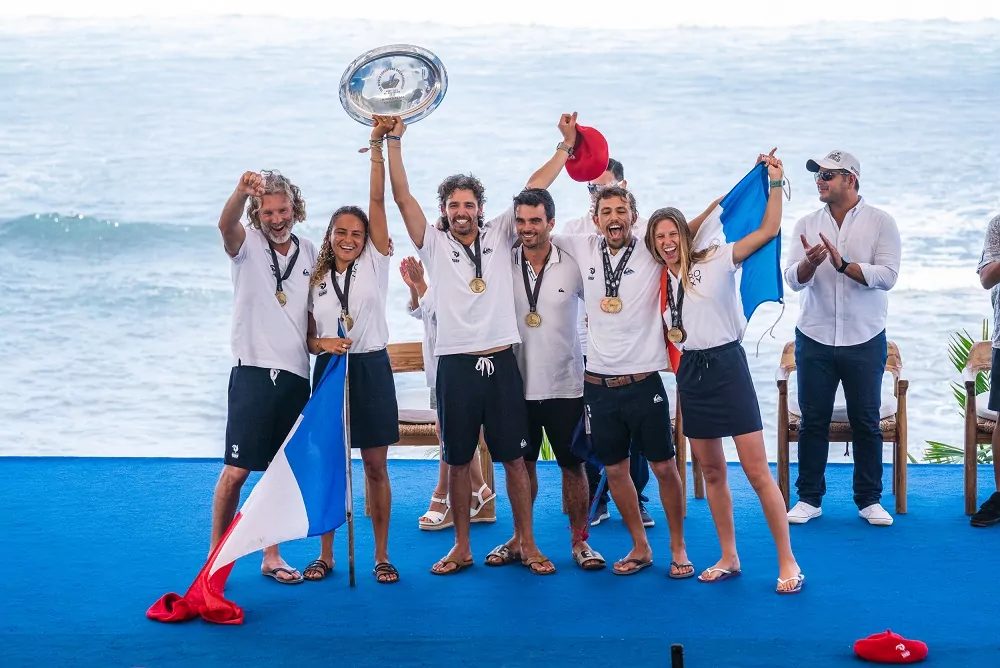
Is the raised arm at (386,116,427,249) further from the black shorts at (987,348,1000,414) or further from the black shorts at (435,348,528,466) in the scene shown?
the black shorts at (987,348,1000,414)

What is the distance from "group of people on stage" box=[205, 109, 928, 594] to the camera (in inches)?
159

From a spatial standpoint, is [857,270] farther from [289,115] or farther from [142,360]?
[142,360]

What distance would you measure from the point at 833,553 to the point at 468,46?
30.3ft

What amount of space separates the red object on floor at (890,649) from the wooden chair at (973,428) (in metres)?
1.80

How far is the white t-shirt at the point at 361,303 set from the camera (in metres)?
4.14

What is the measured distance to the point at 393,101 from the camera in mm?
4270

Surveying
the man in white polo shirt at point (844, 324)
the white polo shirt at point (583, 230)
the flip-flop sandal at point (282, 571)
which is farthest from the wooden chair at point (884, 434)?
the flip-flop sandal at point (282, 571)

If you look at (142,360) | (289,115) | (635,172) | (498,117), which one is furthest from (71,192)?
(635,172)

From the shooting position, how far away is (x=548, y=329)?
13.8 feet

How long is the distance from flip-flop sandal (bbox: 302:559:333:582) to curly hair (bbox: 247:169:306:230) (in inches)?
47.5

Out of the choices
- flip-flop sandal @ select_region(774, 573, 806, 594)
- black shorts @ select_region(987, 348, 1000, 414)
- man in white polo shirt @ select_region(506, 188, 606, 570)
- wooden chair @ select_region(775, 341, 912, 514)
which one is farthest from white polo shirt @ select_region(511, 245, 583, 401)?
black shorts @ select_region(987, 348, 1000, 414)

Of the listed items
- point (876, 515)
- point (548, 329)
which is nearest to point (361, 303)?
point (548, 329)

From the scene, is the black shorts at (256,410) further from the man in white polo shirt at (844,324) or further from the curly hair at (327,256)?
the man in white polo shirt at (844,324)

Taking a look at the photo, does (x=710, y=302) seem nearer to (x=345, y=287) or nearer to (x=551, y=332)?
(x=551, y=332)
